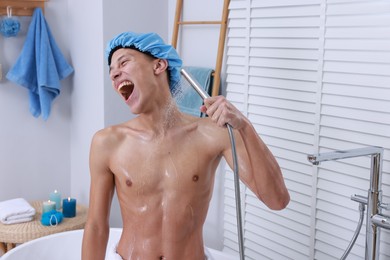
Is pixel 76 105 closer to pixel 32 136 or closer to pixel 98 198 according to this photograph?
pixel 32 136

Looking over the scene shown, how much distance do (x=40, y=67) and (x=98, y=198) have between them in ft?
4.34

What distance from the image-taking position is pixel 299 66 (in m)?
2.07

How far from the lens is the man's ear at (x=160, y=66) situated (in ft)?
5.68

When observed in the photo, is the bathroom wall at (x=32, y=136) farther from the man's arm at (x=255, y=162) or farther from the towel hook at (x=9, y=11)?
the man's arm at (x=255, y=162)

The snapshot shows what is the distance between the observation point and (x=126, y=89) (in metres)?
1.71

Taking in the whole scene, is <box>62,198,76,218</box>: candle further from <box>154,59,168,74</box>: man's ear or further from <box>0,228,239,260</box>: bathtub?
<box>154,59,168,74</box>: man's ear

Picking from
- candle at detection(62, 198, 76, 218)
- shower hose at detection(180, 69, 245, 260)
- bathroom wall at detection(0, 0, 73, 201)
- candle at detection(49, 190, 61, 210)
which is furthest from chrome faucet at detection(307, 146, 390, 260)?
bathroom wall at detection(0, 0, 73, 201)

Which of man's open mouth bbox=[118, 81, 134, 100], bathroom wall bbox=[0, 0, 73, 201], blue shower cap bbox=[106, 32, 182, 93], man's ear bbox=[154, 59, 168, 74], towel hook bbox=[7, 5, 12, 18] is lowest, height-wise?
bathroom wall bbox=[0, 0, 73, 201]

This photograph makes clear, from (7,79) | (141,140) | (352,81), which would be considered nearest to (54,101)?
(7,79)

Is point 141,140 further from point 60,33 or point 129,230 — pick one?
point 60,33

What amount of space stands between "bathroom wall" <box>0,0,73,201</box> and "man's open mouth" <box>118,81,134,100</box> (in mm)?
1578

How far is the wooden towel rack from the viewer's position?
292cm

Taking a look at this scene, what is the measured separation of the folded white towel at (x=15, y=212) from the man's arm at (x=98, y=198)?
3.26ft

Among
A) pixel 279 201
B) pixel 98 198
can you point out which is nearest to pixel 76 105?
pixel 98 198
